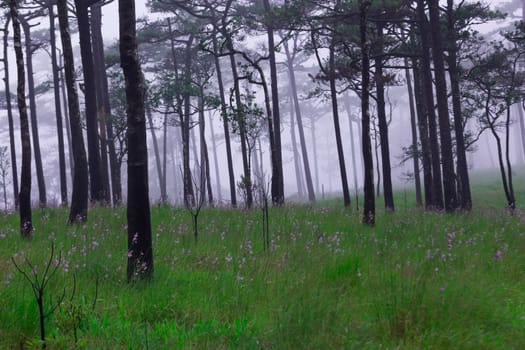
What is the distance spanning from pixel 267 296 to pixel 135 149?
224 cm

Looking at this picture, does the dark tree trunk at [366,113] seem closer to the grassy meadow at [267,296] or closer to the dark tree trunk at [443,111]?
the grassy meadow at [267,296]

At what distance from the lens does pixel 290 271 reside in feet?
17.0

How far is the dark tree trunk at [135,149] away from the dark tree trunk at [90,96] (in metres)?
7.78

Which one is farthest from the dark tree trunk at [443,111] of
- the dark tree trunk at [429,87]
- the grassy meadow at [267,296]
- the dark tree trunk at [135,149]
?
the dark tree trunk at [135,149]

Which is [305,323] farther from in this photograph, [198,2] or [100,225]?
[198,2]

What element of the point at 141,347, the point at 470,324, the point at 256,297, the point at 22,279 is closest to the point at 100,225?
the point at 22,279

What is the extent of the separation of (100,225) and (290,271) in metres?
4.39

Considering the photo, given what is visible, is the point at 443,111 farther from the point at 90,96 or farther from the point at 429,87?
the point at 90,96

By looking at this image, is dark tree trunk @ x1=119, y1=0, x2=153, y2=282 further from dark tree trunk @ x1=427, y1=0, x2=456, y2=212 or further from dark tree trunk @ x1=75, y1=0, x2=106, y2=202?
dark tree trunk @ x1=427, y1=0, x2=456, y2=212

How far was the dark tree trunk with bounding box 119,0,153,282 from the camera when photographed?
5051 millimetres

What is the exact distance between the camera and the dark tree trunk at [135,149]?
5051 mm

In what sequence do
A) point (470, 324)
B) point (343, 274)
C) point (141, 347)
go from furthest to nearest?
point (343, 274) < point (470, 324) < point (141, 347)

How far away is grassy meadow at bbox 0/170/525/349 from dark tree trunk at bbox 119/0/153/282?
0.39 metres

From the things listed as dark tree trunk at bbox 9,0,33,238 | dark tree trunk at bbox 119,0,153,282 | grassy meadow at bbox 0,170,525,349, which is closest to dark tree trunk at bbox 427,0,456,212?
grassy meadow at bbox 0,170,525,349
